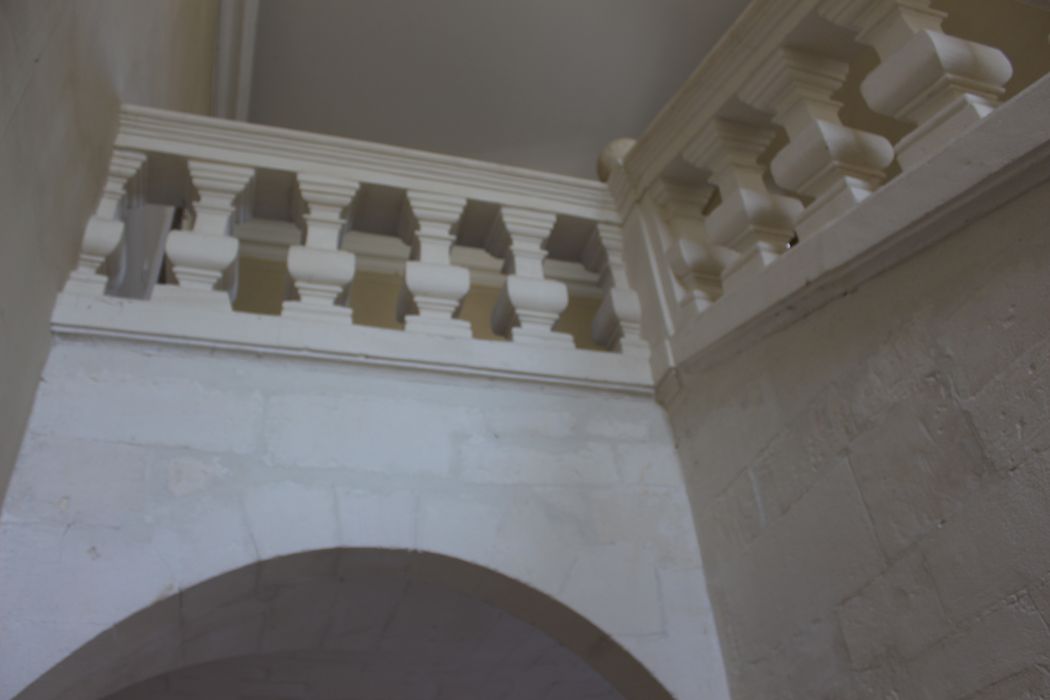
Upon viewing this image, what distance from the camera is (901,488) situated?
4.94 ft

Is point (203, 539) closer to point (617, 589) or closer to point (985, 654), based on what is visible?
point (617, 589)

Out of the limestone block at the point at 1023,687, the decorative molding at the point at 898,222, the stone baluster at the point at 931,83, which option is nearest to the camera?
the limestone block at the point at 1023,687

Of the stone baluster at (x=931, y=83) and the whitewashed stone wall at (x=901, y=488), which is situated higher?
the stone baluster at (x=931, y=83)

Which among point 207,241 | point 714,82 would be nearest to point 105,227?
point 207,241

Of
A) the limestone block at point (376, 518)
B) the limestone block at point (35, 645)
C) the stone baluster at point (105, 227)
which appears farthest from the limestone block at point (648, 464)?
the stone baluster at point (105, 227)

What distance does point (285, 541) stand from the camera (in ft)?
5.70

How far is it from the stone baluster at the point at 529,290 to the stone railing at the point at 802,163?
23cm

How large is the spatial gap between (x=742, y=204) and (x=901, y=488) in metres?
0.79

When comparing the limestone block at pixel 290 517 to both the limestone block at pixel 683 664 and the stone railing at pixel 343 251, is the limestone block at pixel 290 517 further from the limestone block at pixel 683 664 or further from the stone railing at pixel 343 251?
the limestone block at pixel 683 664

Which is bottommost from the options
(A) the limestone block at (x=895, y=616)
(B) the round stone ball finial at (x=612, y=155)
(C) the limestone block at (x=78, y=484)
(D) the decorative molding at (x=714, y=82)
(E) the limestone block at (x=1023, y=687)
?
(E) the limestone block at (x=1023, y=687)

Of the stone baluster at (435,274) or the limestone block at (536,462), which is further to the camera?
the stone baluster at (435,274)

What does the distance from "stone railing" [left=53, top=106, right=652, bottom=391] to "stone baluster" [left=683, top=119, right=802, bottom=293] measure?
1.15 ft

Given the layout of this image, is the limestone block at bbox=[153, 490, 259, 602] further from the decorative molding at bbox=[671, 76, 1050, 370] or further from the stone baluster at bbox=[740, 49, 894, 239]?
the stone baluster at bbox=[740, 49, 894, 239]

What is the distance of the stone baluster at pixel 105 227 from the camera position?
77.4 inches
